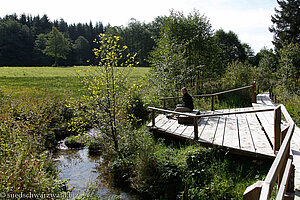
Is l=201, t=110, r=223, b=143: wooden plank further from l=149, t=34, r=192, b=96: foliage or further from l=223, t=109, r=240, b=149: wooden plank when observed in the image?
l=149, t=34, r=192, b=96: foliage

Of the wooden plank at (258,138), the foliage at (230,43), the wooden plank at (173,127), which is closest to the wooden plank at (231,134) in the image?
the wooden plank at (258,138)

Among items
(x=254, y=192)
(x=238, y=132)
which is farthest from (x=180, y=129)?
(x=254, y=192)

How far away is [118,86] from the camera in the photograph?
828 centimetres

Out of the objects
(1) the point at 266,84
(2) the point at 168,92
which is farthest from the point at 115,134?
(1) the point at 266,84

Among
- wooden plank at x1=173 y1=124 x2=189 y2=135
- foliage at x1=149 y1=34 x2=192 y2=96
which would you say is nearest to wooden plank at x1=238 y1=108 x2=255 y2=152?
wooden plank at x1=173 y1=124 x2=189 y2=135

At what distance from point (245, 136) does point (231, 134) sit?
471mm

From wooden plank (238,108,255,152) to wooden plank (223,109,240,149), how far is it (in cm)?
14

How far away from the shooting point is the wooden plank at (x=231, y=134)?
6.74 m

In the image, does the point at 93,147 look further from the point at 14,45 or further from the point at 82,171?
the point at 14,45

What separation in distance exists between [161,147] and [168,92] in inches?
224

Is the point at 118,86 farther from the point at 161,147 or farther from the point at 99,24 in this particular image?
the point at 99,24

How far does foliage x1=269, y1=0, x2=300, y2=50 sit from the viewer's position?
1455 inches

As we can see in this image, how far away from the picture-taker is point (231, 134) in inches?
301

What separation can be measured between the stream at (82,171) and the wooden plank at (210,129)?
9.57ft
